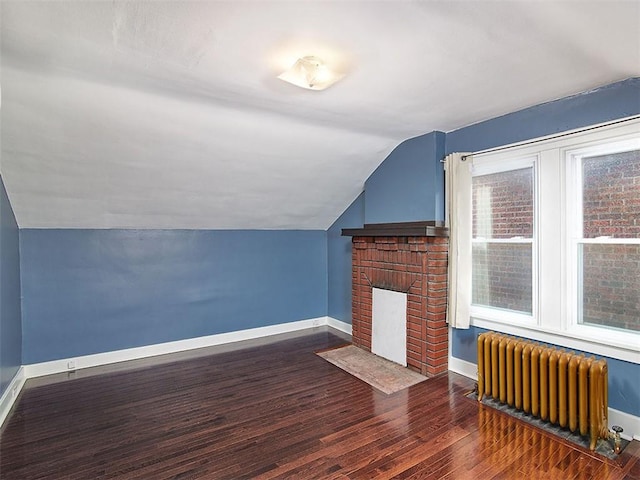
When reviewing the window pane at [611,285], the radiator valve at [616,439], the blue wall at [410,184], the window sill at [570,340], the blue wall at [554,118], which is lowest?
the radiator valve at [616,439]

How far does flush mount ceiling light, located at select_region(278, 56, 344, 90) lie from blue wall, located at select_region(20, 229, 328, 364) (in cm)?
288

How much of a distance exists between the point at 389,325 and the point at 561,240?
6.29 feet

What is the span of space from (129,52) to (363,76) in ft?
4.53

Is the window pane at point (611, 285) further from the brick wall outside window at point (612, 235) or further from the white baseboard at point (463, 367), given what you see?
the white baseboard at point (463, 367)

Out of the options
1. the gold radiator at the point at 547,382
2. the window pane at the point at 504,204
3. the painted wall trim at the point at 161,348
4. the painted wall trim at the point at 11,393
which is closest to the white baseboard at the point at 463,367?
the gold radiator at the point at 547,382

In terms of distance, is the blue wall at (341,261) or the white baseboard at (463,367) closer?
the white baseboard at (463,367)

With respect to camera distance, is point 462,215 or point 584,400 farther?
point 462,215

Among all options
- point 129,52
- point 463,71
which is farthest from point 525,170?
point 129,52

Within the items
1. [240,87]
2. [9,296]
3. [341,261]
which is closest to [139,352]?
[9,296]

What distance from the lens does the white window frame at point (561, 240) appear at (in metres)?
2.53

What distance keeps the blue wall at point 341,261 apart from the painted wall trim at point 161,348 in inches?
16.6

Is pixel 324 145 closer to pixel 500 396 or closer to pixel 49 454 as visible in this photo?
pixel 500 396

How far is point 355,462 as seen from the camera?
87.5 inches

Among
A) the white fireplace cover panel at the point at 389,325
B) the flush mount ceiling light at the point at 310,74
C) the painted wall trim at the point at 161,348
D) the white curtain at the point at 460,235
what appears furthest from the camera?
the white fireplace cover panel at the point at 389,325
